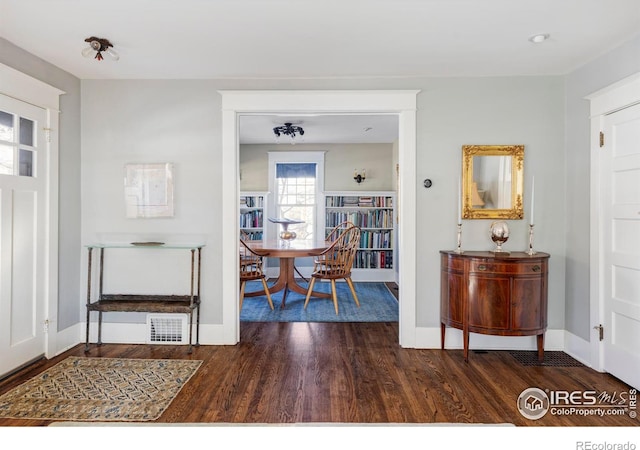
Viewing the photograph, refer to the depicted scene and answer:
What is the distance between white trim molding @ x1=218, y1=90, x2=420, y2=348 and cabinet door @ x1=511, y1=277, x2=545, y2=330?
30.3 inches

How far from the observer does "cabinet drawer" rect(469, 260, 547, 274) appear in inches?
105

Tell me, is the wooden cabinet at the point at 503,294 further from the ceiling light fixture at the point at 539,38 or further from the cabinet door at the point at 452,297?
the ceiling light fixture at the point at 539,38

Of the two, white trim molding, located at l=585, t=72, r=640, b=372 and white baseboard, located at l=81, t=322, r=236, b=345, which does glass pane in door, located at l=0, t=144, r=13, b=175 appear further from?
white trim molding, located at l=585, t=72, r=640, b=372

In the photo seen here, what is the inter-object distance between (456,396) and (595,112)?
230cm

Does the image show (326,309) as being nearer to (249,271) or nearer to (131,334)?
(249,271)

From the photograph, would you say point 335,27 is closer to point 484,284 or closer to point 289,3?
point 289,3

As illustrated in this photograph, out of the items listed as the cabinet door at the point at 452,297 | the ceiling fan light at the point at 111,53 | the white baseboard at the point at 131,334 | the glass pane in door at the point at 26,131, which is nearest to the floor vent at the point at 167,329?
the white baseboard at the point at 131,334

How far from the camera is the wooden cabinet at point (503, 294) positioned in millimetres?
2670

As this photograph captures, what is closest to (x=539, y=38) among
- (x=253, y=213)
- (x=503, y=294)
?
(x=503, y=294)

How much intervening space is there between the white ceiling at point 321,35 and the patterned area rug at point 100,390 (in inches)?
91.5

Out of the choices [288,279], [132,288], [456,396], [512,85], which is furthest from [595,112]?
[132,288]

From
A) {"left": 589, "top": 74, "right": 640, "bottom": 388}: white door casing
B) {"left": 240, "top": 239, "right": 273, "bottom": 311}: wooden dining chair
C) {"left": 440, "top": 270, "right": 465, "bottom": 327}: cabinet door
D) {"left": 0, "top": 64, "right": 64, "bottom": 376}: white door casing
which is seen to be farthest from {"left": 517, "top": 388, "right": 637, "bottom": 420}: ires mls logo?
{"left": 0, "top": 64, "right": 64, "bottom": 376}: white door casing

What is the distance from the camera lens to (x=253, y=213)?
20.5 ft

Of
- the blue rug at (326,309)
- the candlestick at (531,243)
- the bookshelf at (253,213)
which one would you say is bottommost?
the blue rug at (326,309)
